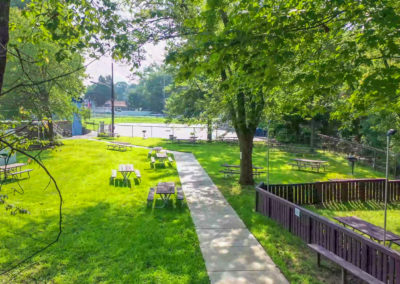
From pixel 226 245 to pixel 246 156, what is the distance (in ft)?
24.6

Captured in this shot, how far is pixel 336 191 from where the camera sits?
1273 centimetres

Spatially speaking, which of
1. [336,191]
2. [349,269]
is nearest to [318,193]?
[336,191]

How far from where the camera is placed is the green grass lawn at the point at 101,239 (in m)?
6.51

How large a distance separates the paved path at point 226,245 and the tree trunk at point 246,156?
7.00ft

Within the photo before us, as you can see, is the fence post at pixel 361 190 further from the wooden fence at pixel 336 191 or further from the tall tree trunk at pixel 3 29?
the tall tree trunk at pixel 3 29

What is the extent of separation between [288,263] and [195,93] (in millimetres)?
19582

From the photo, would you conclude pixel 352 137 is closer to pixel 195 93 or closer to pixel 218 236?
pixel 195 93

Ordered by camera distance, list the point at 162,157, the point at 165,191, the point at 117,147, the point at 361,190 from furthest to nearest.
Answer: the point at 117,147
the point at 162,157
the point at 361,190
the point at 165,191

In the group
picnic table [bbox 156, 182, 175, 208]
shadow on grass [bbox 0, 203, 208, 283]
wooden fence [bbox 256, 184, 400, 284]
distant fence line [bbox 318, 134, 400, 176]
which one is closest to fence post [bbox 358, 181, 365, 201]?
wooden fence [bbox 256, 184, 400, 284]

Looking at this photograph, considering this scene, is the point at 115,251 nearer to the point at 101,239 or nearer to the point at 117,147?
the point at 101,239

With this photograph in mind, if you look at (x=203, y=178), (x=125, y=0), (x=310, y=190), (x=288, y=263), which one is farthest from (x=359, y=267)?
(x=125, y=0)

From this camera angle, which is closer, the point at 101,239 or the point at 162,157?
the point at 101,239

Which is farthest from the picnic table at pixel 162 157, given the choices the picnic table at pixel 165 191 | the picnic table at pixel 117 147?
the picnic table at pixel 165 191

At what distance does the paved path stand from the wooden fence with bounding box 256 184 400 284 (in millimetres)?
1243
